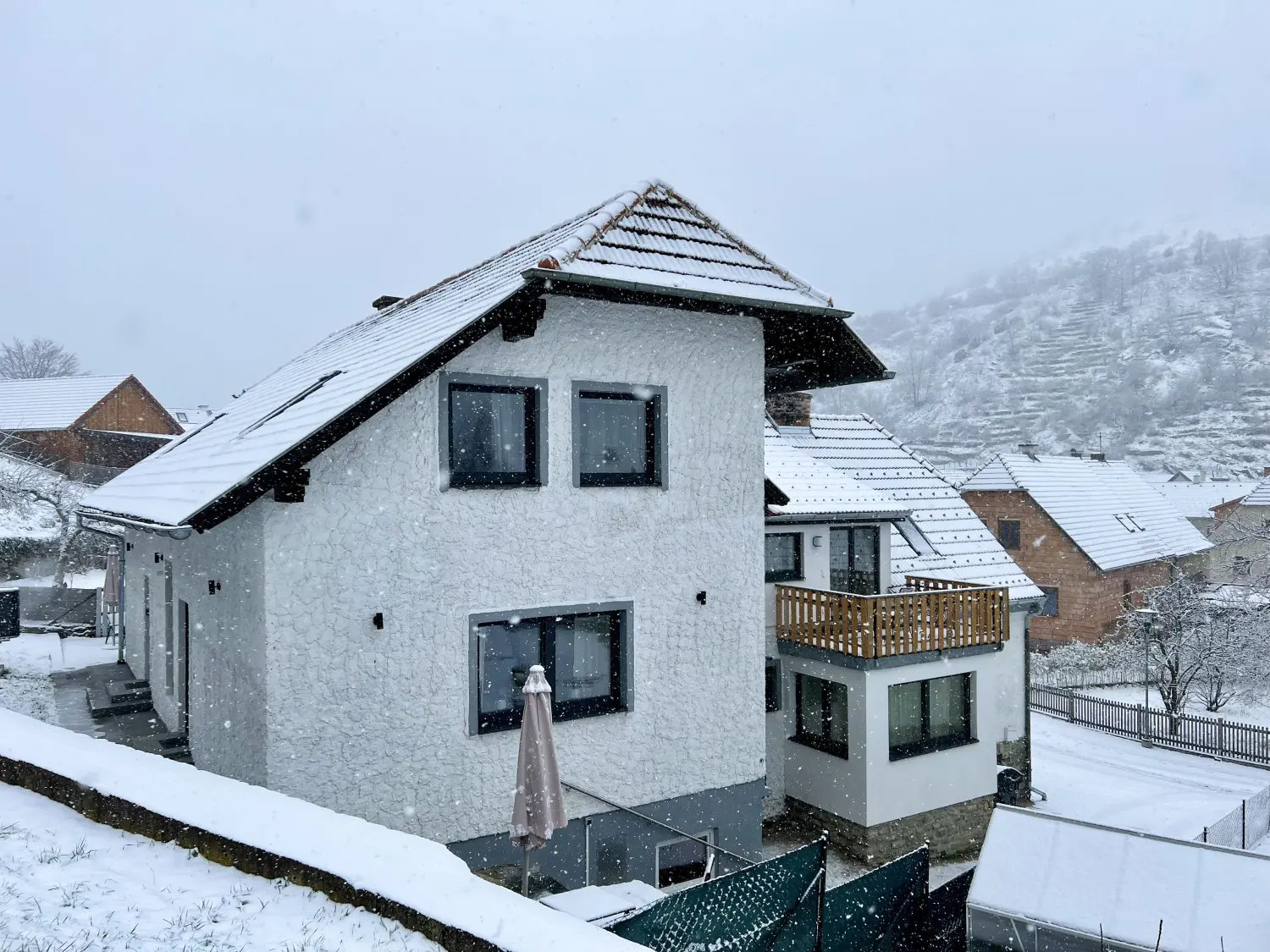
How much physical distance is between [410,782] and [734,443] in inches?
205

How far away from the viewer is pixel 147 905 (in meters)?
4.27

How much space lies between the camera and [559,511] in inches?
348

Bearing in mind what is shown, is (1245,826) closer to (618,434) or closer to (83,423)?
(618,434)

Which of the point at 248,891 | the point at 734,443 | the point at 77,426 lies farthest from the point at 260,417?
the point at 77,426

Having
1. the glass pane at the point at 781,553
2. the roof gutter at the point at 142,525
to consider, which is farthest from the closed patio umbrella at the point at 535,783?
the glass pane at the point at 781,553

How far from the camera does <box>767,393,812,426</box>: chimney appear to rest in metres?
16.6

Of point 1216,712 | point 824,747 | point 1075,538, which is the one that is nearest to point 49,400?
point 824,747

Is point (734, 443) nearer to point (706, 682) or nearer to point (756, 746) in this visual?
point (706, 682)

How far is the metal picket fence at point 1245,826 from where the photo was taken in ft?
42.9

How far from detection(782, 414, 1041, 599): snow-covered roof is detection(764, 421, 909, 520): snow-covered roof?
1050 mm

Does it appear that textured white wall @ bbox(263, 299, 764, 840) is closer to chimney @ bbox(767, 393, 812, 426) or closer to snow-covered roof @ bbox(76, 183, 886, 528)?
snow-covered roof @ bbox(76, 183, 886, 528)

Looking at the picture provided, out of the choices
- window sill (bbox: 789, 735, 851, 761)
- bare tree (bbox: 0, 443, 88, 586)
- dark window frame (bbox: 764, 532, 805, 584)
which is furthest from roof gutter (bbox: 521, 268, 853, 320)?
bare tree (bbox: 0, 443, 88, 586)

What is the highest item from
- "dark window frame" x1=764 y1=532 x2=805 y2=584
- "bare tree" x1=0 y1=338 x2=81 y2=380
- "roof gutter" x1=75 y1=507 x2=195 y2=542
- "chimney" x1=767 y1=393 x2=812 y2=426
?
"bare tree" x1=0 y1=338 x2=81 y2=380

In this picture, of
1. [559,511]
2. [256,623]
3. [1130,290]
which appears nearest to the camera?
[256,623]
